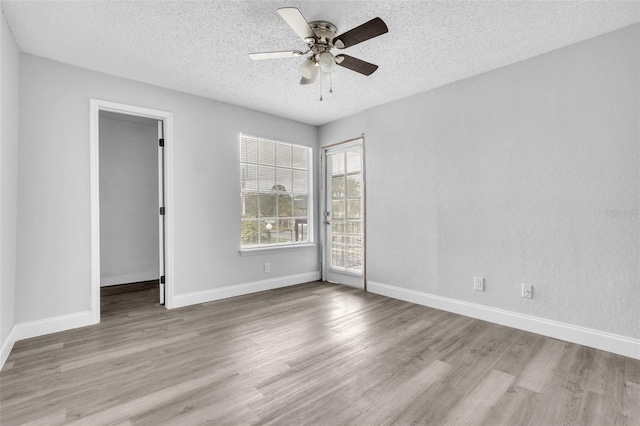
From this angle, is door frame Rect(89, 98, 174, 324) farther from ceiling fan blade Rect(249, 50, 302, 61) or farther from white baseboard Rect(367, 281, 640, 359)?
white baseboard Rect(367, 281, 640, 359)

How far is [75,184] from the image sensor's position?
3.07 metres

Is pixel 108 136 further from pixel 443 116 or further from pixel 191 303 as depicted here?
pixel 443 116

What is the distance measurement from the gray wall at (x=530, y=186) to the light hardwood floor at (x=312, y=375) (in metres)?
0.47

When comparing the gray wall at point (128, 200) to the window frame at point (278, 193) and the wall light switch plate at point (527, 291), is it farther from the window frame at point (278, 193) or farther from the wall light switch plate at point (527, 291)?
the wall light switch plate at point (527, 291)

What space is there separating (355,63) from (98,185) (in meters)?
2.73

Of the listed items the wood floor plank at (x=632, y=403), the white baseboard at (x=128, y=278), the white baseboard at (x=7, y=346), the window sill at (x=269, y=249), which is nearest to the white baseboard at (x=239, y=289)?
the window sill at (x=269, y=249)

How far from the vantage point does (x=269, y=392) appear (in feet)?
6.38

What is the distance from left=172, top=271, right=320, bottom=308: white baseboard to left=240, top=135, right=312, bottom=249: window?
1.71 feet

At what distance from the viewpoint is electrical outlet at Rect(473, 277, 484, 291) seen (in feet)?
10.7

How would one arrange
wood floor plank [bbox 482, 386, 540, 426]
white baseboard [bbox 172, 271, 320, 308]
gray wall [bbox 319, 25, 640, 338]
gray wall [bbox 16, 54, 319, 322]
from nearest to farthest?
1. wood floor plank [bbox 482, 386, 540, 426]
2. gray wall [bbox 319, 25, 640, 338]
3. gray wall [bbox 16, 54, 319, 322]
4. white baseboard [bbox 172, 271, 320, 308]

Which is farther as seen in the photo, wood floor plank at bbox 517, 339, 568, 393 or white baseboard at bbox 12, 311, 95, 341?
white baseboard at bbox 12, 311, 95, 341

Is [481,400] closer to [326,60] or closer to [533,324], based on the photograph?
[533,324]

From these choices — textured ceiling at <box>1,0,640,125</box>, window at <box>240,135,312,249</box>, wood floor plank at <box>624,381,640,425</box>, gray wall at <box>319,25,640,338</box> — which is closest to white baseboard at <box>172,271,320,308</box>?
window at <box>240,135,312,249</box>

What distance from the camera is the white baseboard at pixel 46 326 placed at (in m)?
2.69
